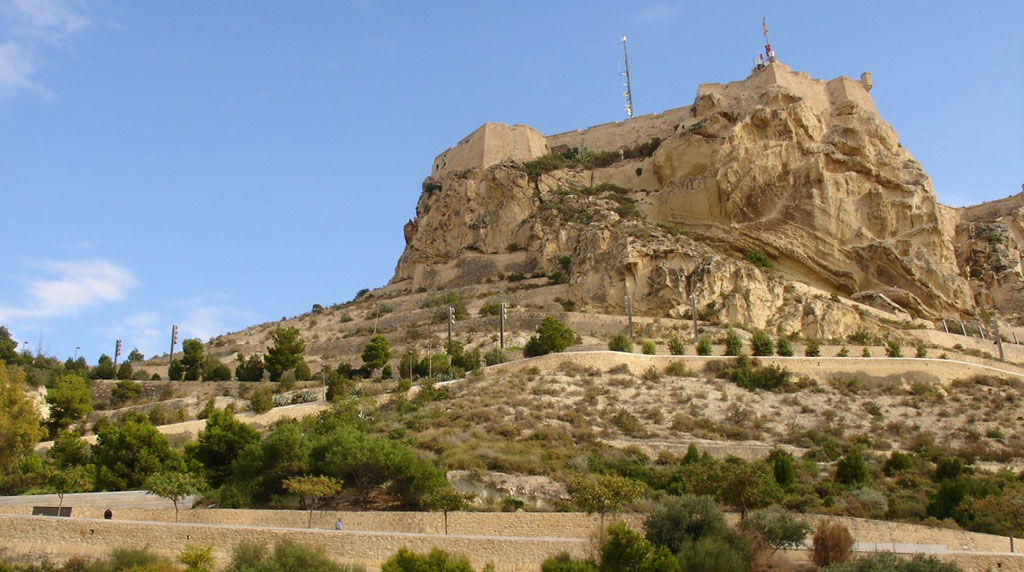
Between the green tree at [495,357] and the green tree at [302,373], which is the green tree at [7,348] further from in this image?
the green tree at [495,357]

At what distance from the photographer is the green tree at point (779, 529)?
16250 millimetres

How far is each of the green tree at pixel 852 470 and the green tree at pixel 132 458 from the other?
15214 mm

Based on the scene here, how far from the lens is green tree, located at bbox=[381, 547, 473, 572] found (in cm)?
1502

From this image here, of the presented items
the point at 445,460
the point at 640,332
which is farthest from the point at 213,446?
the point at 640,332

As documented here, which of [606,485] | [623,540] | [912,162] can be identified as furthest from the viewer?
[912,162]

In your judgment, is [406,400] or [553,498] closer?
[553,498]

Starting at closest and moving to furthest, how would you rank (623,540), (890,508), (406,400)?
(623,540)
(890,508)
(406,400)

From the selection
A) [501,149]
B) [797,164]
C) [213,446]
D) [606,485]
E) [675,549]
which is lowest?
[675,549]

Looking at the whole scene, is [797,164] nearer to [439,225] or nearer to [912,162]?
[912,162]

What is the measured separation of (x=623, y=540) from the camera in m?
15.3

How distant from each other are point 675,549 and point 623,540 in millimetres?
1405

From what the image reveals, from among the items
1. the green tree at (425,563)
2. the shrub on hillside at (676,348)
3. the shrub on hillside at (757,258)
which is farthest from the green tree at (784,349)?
the green tree at (425,563)

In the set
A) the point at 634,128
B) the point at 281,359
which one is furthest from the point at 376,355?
the point at 634,128

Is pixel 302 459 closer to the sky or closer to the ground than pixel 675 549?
closer to the sky
